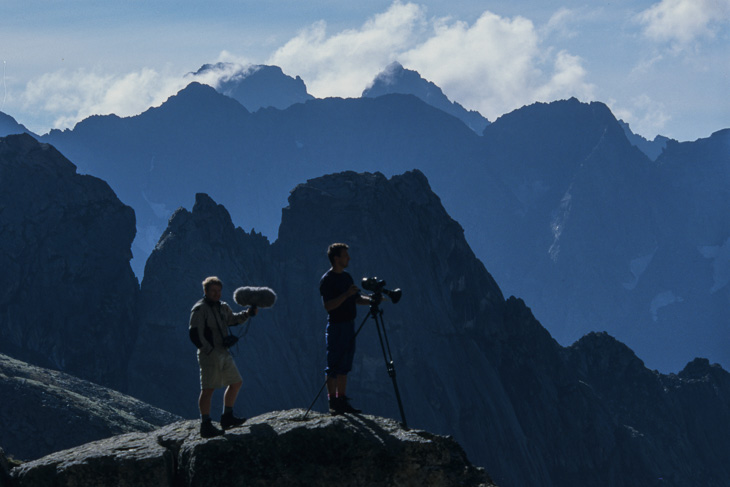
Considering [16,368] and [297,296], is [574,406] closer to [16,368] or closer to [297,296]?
[297,296]

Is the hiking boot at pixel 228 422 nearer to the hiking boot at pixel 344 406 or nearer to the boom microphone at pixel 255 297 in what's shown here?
the hiking boot at pixel 344 406

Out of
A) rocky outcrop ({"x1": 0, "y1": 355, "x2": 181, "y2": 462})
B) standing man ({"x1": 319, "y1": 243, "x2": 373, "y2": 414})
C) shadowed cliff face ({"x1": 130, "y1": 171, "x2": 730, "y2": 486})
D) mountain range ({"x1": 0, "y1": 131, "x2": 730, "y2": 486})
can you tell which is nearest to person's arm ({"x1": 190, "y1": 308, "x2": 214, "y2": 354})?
standing man ({"x1": 319, "y1": 243, "x2": 373, "y2": 414})

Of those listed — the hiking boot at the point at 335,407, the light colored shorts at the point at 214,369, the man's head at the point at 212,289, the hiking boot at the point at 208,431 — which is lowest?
the hiking boot at the point at 208,431

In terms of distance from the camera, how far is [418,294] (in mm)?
119938

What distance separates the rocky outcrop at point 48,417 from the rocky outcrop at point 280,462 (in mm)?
53834

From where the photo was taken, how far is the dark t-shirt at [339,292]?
14922mm

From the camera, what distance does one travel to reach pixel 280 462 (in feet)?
43.9

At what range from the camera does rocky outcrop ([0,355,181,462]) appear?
2598 inches

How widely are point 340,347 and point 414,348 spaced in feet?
336

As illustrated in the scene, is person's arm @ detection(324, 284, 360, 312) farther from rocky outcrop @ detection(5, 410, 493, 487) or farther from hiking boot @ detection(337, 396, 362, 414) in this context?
rocky outcrop @ detection(5, 410, 493, 487)

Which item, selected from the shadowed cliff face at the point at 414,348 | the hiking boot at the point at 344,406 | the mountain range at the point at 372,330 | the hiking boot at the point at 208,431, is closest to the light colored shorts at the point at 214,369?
the hiking boot at the point at 208,431

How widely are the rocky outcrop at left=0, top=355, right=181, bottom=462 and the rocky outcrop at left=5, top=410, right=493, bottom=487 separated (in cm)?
5383

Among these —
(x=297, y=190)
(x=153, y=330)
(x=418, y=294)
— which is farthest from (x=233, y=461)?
(x=297, y=190)

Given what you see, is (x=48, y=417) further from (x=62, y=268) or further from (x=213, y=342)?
(x=213, y=342)
